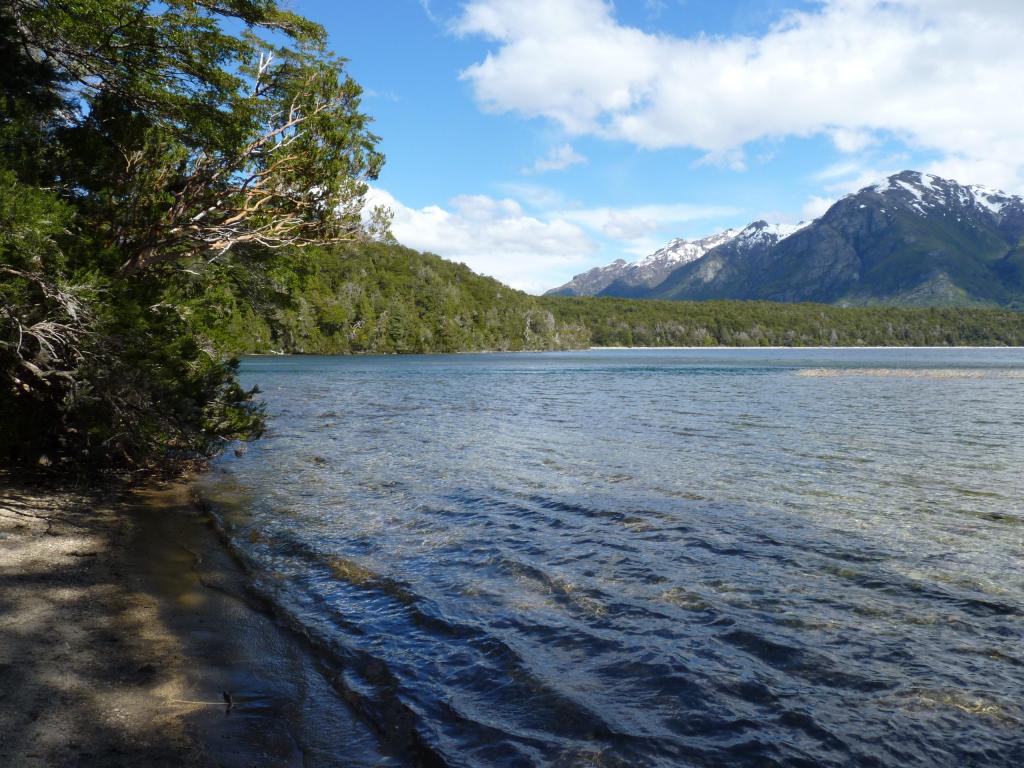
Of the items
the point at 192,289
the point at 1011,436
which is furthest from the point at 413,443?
the point at 1011,436

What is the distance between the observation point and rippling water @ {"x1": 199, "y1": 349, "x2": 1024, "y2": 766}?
21.0ft

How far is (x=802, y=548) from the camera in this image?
39.4 ft

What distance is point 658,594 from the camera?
9852mm

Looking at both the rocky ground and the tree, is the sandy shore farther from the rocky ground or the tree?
the tree

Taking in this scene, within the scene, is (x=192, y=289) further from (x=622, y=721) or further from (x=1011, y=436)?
(x=1011, y=436)

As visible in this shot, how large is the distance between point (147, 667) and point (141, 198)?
40.4ft

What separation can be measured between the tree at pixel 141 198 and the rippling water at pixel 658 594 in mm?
3501

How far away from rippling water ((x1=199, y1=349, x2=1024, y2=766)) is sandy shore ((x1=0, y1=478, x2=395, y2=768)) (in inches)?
22.1

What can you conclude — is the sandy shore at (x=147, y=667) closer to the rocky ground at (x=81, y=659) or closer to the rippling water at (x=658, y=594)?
the rocky ground at (x=81, y=659)

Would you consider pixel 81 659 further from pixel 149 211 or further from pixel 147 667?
pixel 149 211

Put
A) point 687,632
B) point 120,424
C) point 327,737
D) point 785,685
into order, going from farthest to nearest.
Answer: point 120,424, point 687,632, point 785,685, point 327,737

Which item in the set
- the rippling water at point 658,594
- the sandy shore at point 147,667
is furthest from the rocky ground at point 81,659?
the rippling water at point 658,594

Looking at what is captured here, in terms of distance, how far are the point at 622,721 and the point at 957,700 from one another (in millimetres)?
3528

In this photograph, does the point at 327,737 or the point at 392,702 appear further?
the point at 392,702
